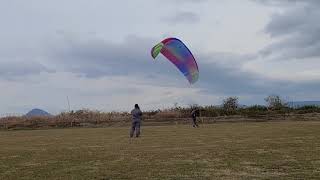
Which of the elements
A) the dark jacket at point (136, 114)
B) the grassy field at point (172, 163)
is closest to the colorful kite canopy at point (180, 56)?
the dark jacket at point (136, 114)

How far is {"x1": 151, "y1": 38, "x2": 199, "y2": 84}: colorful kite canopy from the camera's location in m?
31.2

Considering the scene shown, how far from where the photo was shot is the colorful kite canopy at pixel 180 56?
1230 inches

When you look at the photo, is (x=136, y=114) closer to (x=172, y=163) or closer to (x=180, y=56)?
(x=180, y=56)

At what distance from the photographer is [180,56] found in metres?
31.7

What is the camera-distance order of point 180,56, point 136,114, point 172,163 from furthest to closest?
1. point 136,114
2. point 180,56
3. point 172,163

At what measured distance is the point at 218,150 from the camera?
20.9 m

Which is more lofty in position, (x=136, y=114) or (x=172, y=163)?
(x=136, y=114)

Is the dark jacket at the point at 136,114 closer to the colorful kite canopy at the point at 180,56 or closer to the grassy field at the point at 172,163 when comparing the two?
the colorful kite canopy at the point at 180,56

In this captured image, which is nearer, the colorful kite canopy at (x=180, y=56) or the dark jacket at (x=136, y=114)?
the colorful kite canopy at (x=180, y=56)

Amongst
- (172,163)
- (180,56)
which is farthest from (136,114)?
(172,163)

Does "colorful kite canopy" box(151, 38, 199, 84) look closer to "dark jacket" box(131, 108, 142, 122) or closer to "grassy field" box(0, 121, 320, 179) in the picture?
"dark jacket" box(131, 108, 142, 122)

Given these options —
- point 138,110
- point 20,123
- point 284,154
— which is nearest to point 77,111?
point 20,123

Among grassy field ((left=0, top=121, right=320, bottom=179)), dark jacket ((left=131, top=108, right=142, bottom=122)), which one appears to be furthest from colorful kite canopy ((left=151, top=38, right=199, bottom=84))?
grassy field ((left=0, top=121, right=320, bottom=179))

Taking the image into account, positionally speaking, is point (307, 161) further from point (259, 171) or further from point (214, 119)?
point (214, 119)
